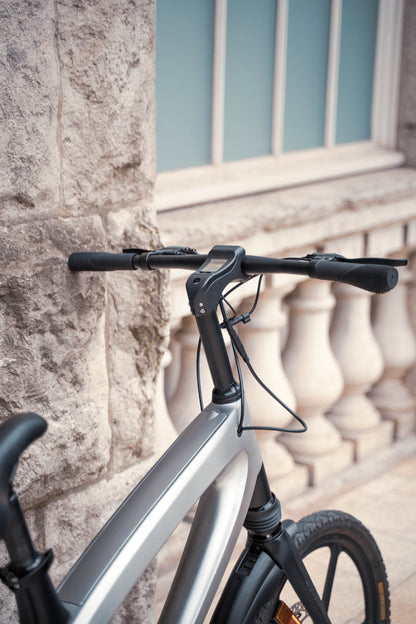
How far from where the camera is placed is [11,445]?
2.98 feet

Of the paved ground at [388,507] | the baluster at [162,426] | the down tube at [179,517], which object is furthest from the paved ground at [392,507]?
the down tube at [179,517]

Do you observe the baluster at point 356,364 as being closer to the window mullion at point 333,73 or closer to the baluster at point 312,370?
the baluster at point 312,370

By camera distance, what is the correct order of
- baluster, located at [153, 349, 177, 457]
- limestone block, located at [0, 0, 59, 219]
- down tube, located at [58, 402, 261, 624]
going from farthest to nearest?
baluster, located at [153, 349, 177, 457] < limestone block, located at [0, 0, 59, 219] < down tube, located at [58, 402, 261, 624]

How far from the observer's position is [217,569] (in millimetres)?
1232

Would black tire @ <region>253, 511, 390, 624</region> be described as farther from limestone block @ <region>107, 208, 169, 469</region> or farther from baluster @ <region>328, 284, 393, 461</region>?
baluster @ <region>328, 284, 393, 461</region>

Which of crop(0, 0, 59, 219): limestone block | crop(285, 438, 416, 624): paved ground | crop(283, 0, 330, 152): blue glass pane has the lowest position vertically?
crop(285, 438, 416, 624): paved ground

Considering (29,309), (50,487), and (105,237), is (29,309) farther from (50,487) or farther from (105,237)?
(50,487)

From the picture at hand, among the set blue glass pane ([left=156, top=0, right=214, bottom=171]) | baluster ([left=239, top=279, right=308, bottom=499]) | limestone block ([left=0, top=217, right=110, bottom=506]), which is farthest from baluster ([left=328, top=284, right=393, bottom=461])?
limestone block ([left=0, top=217, right=110, bottom=506])

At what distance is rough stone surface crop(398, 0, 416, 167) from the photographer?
2.97 m

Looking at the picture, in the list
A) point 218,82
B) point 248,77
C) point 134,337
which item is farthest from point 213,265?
point 248,77

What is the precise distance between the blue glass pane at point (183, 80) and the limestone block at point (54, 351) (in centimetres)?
88

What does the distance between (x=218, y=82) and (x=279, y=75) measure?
1.01 feet

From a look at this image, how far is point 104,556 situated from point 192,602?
195 millimetres

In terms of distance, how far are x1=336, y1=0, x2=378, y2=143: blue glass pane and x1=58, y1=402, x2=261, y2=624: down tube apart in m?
1.96
